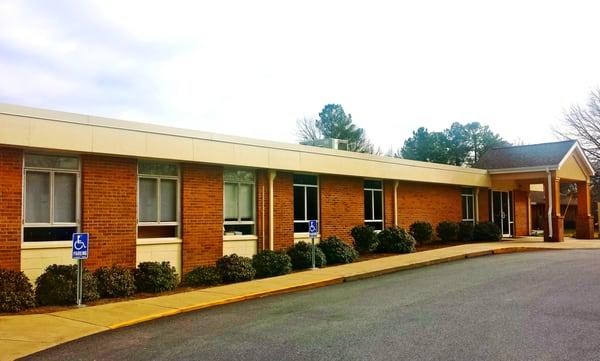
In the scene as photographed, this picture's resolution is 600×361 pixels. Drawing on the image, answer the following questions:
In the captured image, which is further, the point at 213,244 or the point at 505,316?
the point at 213,244

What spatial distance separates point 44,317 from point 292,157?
9929mm

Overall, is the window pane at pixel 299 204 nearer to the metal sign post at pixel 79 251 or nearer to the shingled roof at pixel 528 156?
the metal sign post at pixel 79 251

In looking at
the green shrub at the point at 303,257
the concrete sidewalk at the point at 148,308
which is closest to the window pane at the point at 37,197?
the concrete sidewalk at the point at 148,308

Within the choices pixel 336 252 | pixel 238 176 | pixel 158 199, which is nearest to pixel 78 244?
pixel 158 199

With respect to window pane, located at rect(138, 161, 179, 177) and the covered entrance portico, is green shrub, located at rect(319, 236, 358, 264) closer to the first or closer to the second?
window pane, located at rect(138, 161, 179, 177)

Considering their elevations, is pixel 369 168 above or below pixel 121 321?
above

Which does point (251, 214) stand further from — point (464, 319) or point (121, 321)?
point (464, 319)

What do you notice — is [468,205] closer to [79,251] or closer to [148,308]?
[148,308]

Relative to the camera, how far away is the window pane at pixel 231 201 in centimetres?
1761

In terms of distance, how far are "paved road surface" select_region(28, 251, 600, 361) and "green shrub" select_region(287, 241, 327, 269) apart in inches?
152

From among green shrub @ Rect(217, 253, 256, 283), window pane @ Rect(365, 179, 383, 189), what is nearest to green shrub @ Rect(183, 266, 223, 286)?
green shrub @ Rect(217, 253, 256, 283)

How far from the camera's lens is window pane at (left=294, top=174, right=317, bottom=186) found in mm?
20000

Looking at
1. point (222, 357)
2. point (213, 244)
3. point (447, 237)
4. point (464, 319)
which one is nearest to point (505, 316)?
point (464, 319)

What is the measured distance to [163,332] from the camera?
9.34 m
